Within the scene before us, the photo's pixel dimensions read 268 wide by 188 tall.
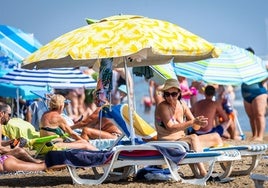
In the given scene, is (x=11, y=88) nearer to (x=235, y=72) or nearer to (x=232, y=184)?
(x=235, y=72)

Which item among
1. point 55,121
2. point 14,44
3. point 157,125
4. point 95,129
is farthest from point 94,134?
point 14,44

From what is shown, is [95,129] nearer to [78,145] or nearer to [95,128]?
[95,128]

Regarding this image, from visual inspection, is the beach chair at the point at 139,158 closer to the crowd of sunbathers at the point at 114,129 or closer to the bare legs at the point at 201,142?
the bare legs at the point at 201,142

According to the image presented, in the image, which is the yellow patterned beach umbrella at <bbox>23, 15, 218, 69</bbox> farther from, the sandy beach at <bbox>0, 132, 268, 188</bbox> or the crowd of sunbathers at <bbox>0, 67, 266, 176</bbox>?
the sandy beach at <bbox>0, 132, 268, 188</bbox>

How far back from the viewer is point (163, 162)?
7.37 m

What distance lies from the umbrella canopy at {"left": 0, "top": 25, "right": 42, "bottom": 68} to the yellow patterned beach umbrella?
528 centimetres

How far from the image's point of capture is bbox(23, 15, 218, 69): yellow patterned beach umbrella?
7.26 meters

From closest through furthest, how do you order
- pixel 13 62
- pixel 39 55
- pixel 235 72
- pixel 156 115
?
pixel 39 55
pixel 156 115
pixel 235 72
pixel 13 62

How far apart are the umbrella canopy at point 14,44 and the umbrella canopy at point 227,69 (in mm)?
2826

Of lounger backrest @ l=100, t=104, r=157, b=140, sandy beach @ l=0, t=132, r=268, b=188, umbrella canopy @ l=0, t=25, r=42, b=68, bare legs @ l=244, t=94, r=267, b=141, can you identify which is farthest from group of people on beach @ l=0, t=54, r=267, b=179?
umbrella canopy @ l=0, t=25, r=42, b=68

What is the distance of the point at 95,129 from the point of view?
417 inches

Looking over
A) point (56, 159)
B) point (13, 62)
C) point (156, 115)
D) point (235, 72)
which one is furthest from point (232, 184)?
point (13, 62)

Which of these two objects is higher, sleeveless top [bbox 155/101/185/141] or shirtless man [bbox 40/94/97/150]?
sleeveless top [bbox 155/101/185/141]

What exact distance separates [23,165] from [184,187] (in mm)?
2185
